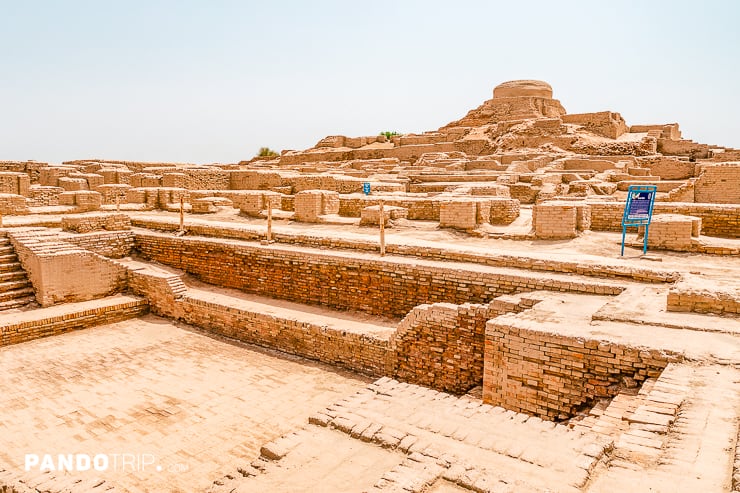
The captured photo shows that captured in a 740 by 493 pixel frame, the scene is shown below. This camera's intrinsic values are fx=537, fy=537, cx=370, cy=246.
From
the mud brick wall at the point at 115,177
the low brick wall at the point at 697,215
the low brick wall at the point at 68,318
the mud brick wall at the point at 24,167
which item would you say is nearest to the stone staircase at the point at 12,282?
the low brick wall at the point at 68,318

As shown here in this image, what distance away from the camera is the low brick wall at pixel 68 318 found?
8172 mm

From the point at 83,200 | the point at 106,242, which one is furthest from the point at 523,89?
the point at 106,242

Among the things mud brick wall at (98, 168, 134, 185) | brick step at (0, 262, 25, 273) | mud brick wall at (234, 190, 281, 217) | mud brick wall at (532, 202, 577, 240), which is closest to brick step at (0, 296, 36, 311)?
brick step at (0, 262, 25, 273)

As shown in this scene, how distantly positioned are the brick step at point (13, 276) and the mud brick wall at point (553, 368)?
8.56m

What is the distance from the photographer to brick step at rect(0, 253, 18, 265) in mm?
9762

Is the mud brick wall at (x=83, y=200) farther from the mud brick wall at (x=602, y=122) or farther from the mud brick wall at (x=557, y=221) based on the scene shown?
the mud brick wall at (x=602, y=122)

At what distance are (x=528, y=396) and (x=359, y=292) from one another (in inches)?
150

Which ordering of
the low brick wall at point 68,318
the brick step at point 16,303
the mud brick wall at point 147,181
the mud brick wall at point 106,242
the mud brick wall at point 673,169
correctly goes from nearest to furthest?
the low brick wall at point 68,318, the brick step at point 16,303, the mud brick wall at point 106,242, the mud brick wall at point 673,169, the mud brick wall at point 147,181

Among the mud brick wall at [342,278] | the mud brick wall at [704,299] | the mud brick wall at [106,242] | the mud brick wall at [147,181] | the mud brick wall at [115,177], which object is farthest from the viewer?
the mud brick wall at [115,177]

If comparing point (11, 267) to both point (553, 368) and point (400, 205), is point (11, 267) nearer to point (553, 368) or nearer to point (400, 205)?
point (400, 205)

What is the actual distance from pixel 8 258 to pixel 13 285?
79 cm

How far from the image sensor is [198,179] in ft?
66.8

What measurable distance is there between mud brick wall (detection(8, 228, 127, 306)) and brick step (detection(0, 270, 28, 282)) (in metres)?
0.11

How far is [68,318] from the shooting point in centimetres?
873
